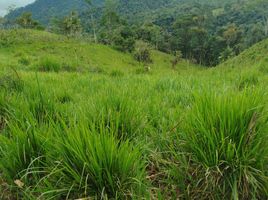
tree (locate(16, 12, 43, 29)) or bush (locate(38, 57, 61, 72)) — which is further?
tree (locate(16, 12, 43, 29))

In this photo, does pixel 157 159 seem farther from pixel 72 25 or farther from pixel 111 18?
pixel 111 18

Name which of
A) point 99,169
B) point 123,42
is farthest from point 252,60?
point 123,42

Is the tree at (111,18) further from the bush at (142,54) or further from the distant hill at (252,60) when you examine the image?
the distant hill at (252,60)

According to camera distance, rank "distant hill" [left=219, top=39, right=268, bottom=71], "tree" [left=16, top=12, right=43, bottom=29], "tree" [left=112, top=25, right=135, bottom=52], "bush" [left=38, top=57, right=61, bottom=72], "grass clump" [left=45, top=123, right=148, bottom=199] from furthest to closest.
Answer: "tree" [left=16, top=12, right=43, bottom=29]
"tree" [left=112, top=25, right=135, bottom=52]
"bush" [left=38, top=57, right=61, bottom=72]
"distant hill" [left=219, top=39, right=268, bottom=71]
"grass clump" [left=45, top=123, right=148, bottom=199]

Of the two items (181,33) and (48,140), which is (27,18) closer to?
(181,33)

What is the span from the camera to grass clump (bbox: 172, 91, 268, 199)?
199 centimetres

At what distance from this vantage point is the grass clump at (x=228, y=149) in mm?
1990

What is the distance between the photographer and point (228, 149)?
1.97 m

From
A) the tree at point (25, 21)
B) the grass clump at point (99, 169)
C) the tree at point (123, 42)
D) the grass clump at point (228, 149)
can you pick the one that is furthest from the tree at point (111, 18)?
the grass clump at point (99, 169)

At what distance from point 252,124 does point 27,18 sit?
73.2 meters

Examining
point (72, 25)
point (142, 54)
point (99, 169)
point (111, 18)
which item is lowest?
point (142, 54)

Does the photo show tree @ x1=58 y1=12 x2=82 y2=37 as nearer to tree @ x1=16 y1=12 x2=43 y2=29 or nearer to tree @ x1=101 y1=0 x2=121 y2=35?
tree @ x1=16 y1=12 x2=43 y2=29

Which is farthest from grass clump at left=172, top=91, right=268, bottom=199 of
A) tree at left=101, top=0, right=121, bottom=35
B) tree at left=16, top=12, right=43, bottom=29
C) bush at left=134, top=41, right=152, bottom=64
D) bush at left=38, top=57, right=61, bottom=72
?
tree at left=101, top=0, right=121, bottom=35

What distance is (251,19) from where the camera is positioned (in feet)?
450
